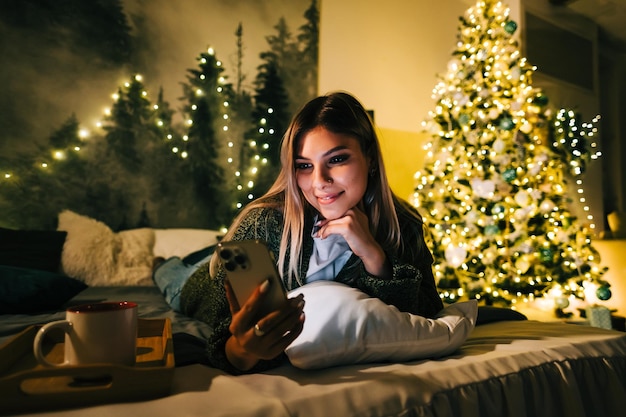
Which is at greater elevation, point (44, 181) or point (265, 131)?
point (265, 131)

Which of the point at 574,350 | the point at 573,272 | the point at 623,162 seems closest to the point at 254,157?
the point at 573,272

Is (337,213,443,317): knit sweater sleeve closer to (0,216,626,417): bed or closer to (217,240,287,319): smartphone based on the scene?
(0,216,626,417): bed

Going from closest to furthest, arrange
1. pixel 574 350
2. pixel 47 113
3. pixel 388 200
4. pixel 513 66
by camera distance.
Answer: pixel 574 350, pixel 388 200, pixel 47 113, pixel 513 66

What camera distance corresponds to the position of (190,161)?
110 inches

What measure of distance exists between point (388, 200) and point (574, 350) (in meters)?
0.53

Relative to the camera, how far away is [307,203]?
1.06m

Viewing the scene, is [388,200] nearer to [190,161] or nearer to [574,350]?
[574,350]

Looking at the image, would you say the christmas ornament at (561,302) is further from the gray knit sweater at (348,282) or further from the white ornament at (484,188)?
the gray knit sweater at (348,282)

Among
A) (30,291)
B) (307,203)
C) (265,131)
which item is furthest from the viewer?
(265,131)

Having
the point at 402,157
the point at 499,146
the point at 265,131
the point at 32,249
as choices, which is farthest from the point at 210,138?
the point at 499,146

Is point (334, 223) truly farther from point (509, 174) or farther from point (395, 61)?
point (395, 61)

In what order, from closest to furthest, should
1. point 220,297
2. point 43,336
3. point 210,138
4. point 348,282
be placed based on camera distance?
point 43,336, point 220,297, point 348,282, point 210,138

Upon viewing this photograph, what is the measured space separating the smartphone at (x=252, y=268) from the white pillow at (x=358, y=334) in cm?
12

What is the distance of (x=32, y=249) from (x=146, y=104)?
1.16 meters
